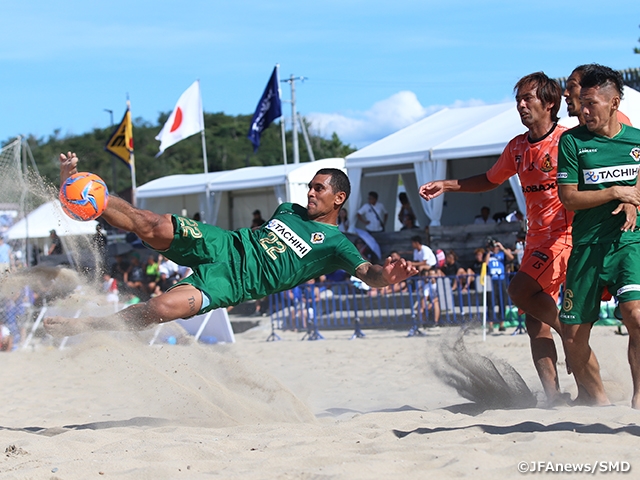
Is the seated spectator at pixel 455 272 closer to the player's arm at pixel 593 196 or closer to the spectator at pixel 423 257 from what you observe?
the spectator at pixel 423 257

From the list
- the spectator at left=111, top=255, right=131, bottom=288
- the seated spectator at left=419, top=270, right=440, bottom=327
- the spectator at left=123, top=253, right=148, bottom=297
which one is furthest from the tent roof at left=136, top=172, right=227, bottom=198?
the seated spectator at left=419, top=270, right=440, bottom=327

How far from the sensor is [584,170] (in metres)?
4.48

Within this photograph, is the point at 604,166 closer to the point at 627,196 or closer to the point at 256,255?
the point at 627,196

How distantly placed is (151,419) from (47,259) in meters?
14.3

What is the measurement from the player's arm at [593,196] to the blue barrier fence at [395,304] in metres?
7.18

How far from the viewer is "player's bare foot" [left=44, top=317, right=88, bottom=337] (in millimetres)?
4738

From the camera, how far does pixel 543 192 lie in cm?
507

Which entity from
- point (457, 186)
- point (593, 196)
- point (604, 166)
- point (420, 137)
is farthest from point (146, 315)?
point (420, 137)

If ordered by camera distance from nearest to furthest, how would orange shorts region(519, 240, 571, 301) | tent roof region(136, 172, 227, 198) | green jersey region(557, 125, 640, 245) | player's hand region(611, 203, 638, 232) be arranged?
player's hand region(611, 203, 638, 232) → green jersey region(557, 125, 640, 245) → orange shorts region(519, 240, 571, 301) → tent roof region(136, 172, 227, 198)

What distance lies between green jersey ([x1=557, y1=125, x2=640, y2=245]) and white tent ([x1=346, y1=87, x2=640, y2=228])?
865cm

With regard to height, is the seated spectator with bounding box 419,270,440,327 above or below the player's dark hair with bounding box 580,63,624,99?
below

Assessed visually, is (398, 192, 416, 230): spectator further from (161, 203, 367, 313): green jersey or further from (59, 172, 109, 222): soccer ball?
(59, 172, 109, 222): soccer ball

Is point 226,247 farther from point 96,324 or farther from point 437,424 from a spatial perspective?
point 437,424

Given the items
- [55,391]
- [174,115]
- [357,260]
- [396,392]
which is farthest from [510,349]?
[174,115]
